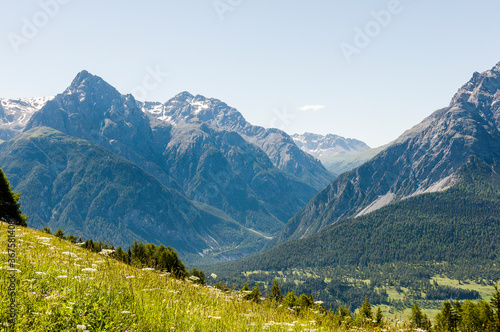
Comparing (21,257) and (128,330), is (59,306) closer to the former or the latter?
(128,330)

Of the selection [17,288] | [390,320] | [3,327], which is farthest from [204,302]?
[390,320]

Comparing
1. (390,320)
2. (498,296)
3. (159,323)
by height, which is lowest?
(498,296)

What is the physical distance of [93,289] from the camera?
9180mm

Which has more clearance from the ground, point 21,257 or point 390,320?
point 21,257

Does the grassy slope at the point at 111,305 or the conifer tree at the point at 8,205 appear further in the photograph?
the conifer tree at the point at 8,205

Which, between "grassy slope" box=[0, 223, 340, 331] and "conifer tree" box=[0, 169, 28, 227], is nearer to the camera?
"grassy slope" box=[0, 223, 340, 331]

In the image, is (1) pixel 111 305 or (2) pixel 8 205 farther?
(2) pixel 8 205

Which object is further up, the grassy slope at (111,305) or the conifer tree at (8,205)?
the grassy slope at (111,305)

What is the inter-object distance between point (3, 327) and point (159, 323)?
3.33 meters

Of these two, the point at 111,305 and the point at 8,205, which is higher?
the point at 111,305

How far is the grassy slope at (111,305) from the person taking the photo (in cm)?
736

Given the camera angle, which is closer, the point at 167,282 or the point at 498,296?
the point at 167,282

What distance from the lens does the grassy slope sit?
290 inches

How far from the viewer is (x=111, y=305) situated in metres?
8.53
